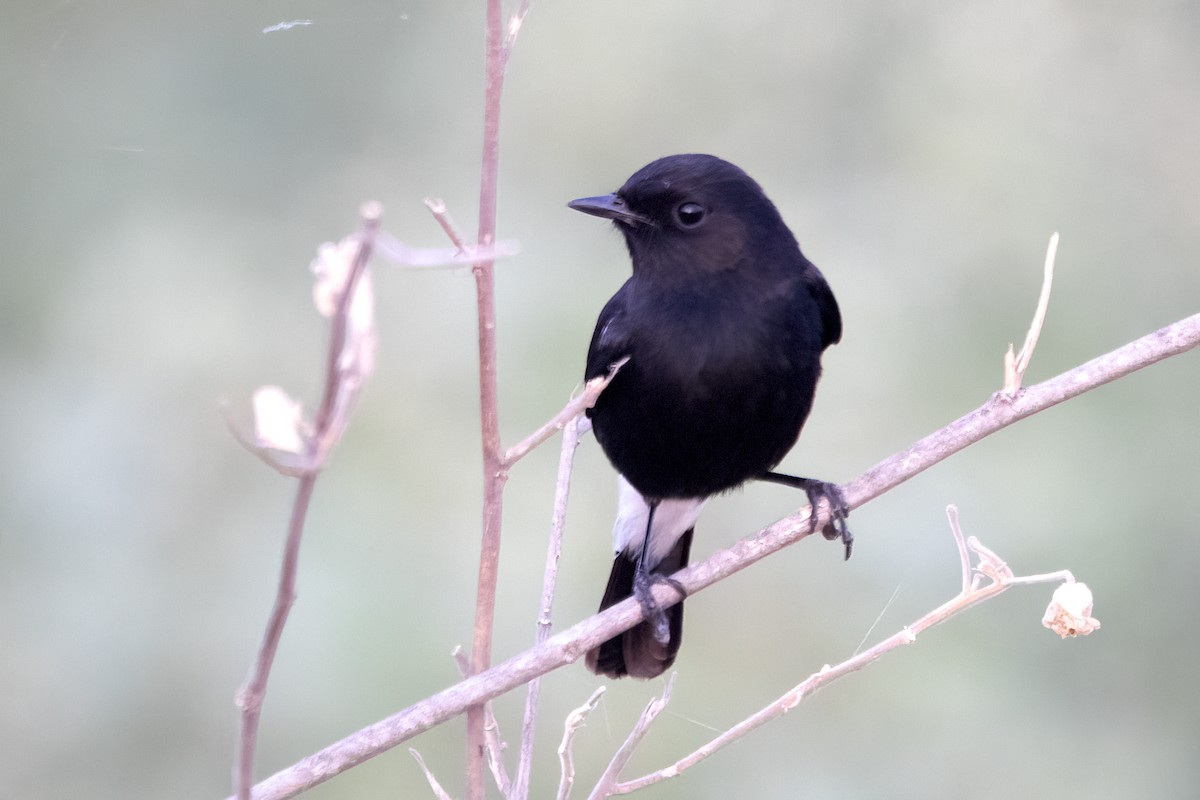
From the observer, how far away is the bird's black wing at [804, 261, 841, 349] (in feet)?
10.5

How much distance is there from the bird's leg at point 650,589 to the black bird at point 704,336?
0.02 m

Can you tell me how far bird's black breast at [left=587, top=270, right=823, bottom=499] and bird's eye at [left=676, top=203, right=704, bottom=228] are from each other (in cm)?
15

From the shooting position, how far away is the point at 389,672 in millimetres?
3648

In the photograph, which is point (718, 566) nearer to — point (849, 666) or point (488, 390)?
point (849, 666)

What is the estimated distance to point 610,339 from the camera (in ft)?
10.2

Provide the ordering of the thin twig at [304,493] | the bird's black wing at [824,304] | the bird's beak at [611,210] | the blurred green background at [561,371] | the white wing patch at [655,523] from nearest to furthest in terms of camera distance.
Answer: the thin twig at [304,493], the bird's beak at [611,210], the bird's black wing at [824,304], the white wing patch at [655,523], the blurred green background at [561,371]

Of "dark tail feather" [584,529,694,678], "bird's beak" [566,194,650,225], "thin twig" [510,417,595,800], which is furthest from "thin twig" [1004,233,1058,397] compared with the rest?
"dark tail feather" [584,529,694,678]

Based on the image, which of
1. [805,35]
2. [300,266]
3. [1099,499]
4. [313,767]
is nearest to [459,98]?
[300,266]

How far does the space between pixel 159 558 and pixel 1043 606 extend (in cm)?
268

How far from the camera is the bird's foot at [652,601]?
2.71 m

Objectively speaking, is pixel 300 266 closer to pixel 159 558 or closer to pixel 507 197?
pixel 507 197

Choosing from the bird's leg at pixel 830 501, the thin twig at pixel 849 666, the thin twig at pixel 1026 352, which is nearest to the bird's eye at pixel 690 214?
the bird's leg at pixel 830 501

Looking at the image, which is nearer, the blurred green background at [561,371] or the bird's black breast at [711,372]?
the bird's black breast at [711,372]

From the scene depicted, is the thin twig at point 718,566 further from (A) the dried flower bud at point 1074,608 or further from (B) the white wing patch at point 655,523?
(B) the white wing patch at point 655,523
